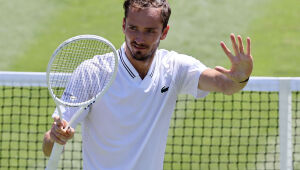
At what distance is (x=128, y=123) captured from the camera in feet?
14.0

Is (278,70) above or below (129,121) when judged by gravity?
above

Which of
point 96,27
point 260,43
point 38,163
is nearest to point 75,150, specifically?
point 38,163

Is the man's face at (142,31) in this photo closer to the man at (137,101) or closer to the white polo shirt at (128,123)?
the man at (137,101)

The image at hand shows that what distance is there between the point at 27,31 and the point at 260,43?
4710mm

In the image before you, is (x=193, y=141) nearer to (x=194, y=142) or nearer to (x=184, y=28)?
(x=194, y=142)

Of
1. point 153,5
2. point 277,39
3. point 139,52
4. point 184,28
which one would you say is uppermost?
point 184,28

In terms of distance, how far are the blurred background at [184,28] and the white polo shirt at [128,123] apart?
258 inches

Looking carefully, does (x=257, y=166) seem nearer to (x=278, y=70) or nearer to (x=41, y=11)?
(x=278, y=70)

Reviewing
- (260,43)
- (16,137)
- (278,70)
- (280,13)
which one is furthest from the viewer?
(280,13)

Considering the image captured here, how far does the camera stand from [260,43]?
11.9 m

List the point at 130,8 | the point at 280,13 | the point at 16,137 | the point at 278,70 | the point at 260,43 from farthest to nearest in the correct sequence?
the point at 280,13, the point at 260,43, the point at 278,70, the point at 16,137, the point at 130,8

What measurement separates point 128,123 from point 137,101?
177 mm

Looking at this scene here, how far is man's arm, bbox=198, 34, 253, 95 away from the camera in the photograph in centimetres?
421

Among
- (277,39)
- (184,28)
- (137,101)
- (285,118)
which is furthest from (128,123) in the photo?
(277,39)
